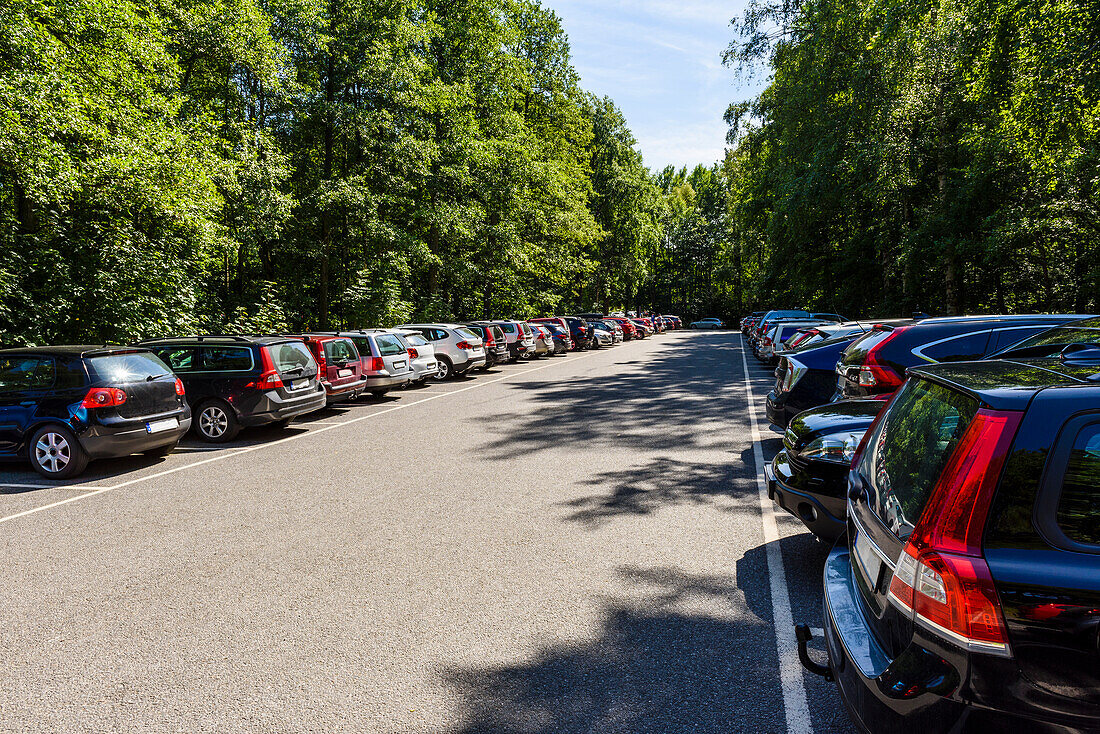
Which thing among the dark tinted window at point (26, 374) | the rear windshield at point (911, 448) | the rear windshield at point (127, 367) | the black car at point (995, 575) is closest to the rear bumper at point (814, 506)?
the rear windshield at point (911, 448)

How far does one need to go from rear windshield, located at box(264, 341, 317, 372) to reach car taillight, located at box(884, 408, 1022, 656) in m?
9.97

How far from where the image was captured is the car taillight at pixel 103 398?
7.86 meters

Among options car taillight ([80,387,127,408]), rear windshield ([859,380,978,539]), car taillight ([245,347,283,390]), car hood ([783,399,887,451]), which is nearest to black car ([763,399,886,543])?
car hood ([783,399,887,451])

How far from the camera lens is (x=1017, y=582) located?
1863 millimetres

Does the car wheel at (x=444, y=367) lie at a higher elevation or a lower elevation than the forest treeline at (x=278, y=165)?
lower

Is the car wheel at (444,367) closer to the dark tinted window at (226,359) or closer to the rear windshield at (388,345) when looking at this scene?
the rear windshield at (388,345)

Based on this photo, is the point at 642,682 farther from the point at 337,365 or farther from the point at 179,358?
the point at 337,365

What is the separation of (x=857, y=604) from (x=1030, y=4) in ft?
52.4

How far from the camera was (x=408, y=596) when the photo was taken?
4242 millimetres

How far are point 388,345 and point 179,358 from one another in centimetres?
511

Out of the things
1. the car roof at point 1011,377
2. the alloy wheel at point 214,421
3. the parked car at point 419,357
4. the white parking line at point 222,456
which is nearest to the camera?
the car roof at point 1011,377

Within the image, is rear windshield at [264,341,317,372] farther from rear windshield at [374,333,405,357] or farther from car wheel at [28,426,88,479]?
rear windshield at [374,333,405,357]

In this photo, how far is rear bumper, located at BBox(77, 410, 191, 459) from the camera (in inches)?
309

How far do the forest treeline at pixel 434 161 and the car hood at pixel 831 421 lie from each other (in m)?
11.7
